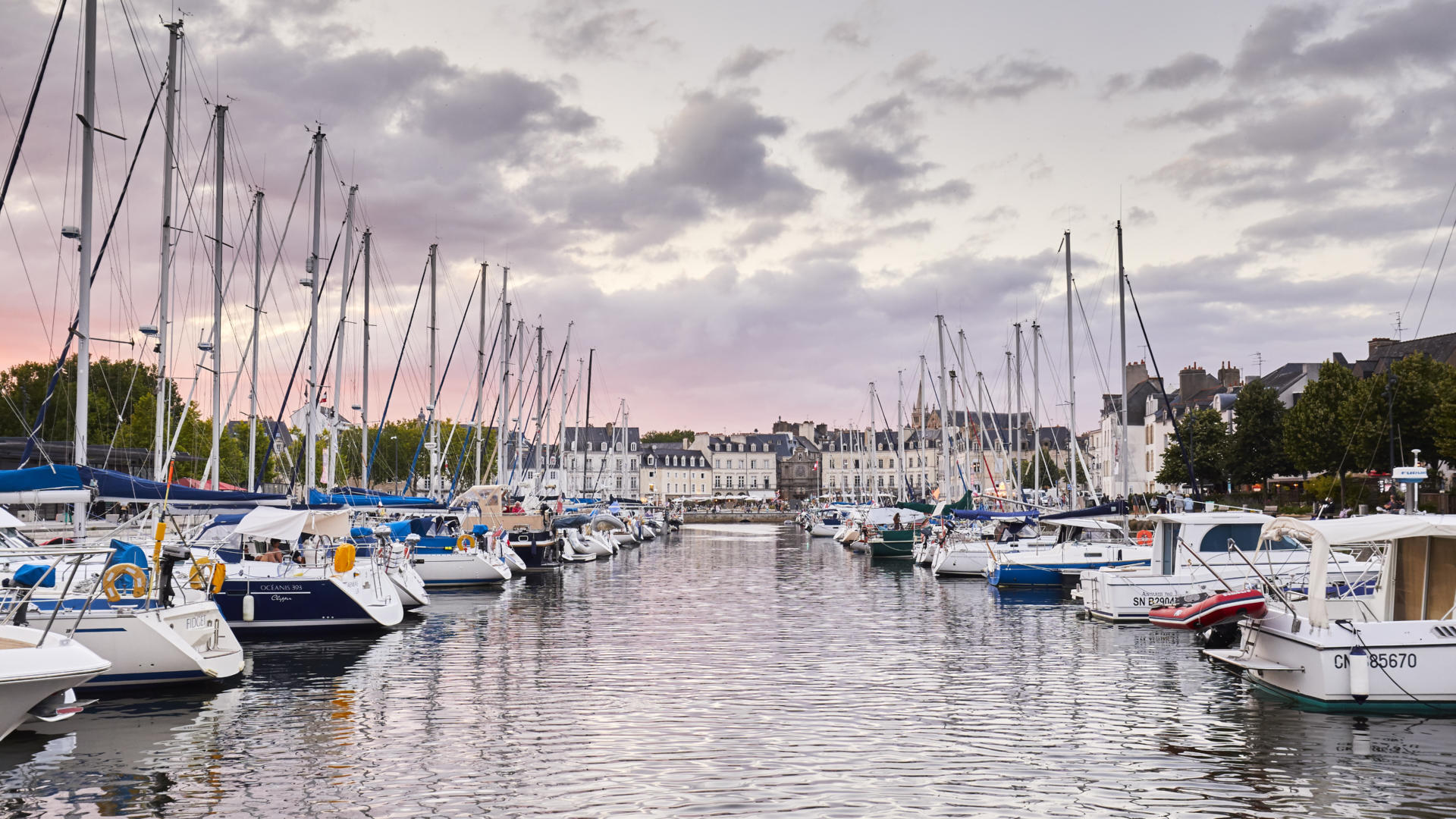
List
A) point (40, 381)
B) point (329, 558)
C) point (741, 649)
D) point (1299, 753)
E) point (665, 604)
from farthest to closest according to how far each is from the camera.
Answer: point (40, 381), point (665, 604), point (329, 558), point (741, 649), point (1299, 753)

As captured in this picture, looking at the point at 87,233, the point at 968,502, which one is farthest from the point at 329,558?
the point at 968,502

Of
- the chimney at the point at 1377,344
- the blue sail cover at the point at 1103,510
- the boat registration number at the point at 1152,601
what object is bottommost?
the boat registration number at the point at 1152,601

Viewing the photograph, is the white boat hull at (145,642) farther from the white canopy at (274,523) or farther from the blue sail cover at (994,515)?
the blue sail cover at (994,515)

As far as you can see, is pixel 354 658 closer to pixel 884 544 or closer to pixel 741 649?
pixel 741 649

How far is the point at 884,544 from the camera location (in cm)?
7162

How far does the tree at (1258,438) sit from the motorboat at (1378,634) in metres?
64.9

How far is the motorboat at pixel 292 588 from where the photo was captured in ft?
93.5

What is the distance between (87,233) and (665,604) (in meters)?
21.9

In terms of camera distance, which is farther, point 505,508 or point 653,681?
point 505,508

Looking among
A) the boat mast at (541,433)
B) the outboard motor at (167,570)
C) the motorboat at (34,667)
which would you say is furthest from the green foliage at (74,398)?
the motorboat at (34,667)

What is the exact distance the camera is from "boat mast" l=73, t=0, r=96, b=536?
86.2 feet

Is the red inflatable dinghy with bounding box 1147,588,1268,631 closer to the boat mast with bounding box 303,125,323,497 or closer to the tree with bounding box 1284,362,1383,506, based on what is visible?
the boat mast with bounding box 303,125,323,497

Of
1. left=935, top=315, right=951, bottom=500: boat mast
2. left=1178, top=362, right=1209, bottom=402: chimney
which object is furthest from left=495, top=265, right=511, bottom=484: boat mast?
left=1178, top=362, right=1209, bottom=402: chimney

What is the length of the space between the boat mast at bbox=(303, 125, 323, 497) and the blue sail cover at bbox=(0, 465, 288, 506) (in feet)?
26.1
